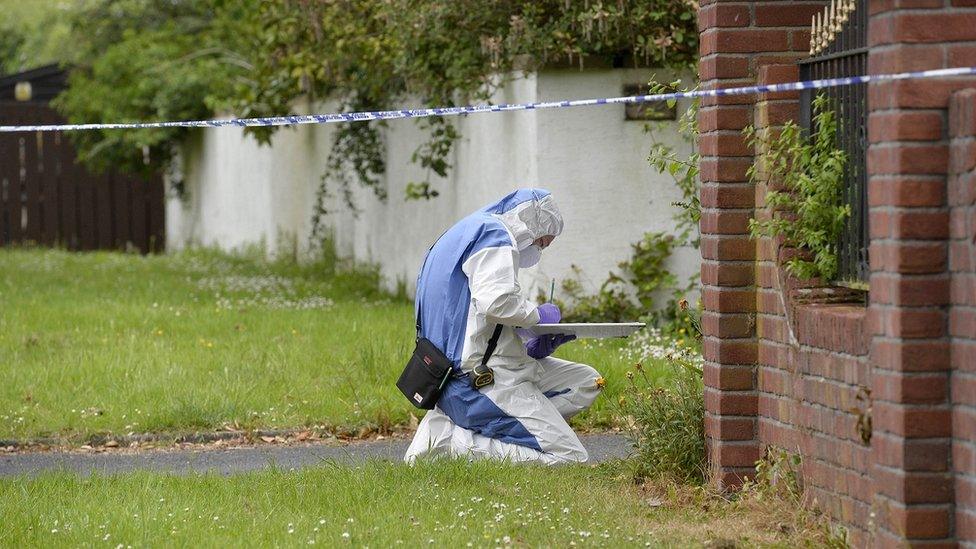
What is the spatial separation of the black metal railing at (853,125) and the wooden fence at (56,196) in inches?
872

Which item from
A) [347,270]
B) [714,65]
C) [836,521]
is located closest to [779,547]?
[836,521]

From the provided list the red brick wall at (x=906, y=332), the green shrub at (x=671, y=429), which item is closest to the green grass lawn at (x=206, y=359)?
the green shrub at (x=671, y=429)

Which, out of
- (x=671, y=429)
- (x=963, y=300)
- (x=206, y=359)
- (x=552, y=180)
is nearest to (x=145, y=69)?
(x=552, y=180)

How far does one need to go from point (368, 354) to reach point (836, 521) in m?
Answer: 4.80

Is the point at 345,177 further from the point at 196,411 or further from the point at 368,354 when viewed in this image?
the point at 196,411

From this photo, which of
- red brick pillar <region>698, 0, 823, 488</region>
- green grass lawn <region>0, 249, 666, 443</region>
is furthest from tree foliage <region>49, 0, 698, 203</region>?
red brick pillar <region>698, 0, 823, 488</region>

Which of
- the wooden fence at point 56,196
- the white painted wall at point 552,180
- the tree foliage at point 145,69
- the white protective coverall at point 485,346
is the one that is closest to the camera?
the white protective coverall at point 485,346

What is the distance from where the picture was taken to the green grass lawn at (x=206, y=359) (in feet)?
27.8

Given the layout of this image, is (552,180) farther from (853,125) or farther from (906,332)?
(906,332)

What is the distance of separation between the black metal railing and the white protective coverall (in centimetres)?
191

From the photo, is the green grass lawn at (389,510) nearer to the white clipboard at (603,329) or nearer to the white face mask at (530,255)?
the white clipboard at (603,329)

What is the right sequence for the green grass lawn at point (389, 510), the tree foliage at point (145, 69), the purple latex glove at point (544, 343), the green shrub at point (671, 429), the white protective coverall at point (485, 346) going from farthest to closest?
1. the tree foliage at point (145, 69)
2. the purple latex glove at point (544, 343)
3. the white protective coverall at point (485, 346)
4. the green shrub at point (671, 429)
5. the green grass lawn at point (389, 510)

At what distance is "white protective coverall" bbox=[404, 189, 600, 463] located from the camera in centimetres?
705

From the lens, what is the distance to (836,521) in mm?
5277
